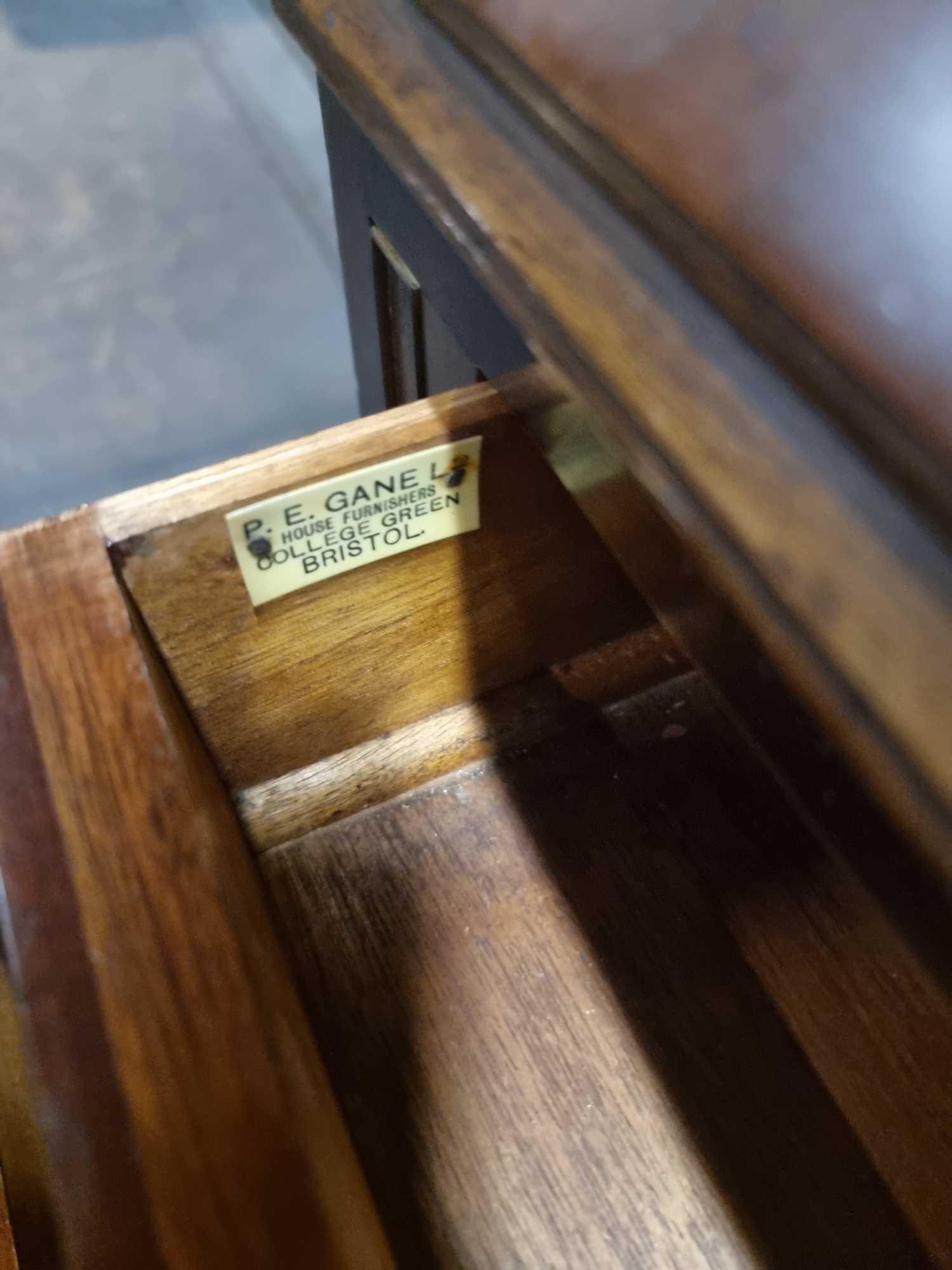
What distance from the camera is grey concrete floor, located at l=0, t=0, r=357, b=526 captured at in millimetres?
1134

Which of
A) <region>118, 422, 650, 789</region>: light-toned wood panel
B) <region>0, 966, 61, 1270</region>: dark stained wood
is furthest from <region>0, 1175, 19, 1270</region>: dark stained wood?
<region>118, 422, 650, 789</region>: light-toned wood panel

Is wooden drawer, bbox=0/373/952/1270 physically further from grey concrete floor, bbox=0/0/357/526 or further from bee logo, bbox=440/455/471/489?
grey concrete floor, bbox=0/0/357/526

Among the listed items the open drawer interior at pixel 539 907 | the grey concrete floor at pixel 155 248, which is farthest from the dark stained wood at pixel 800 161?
the grey concrete floor at pixel 155 248

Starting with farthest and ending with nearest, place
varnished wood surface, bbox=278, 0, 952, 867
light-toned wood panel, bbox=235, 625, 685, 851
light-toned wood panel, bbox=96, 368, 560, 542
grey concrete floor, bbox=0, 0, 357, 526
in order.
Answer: grey concrete floor, bbox=0, 0, 357, 526, light-toned wood panel, bbox=235, 625, 685, 851, light-toned wood panel, bbox=96, 368, 560, 542, varnished wood surface, bbox=278, 0, 952, 867

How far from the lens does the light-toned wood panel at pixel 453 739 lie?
53 cm

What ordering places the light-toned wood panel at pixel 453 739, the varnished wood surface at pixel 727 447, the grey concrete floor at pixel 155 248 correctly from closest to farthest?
the varnished wood surface at pixel 727 447, the light-toned wood panel at pixel 453 739, the grey concrete floor at pixel 155 248

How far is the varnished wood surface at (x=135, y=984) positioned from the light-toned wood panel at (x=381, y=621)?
40 mm

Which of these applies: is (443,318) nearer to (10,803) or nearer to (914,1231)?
(10,803)

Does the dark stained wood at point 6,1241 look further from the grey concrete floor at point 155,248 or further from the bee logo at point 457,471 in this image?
the grey concrete floor at point 155,248

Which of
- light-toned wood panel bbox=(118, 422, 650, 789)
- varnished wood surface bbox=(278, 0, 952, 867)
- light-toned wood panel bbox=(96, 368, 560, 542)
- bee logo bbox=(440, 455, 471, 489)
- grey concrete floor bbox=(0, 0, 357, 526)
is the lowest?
varnished wood surface bbox=(278, 0, 952, 867)

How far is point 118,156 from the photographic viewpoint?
148 cm

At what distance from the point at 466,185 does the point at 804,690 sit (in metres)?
0.24

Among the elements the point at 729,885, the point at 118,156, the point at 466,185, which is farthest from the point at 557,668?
the point at 118,156

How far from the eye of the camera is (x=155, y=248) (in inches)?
53.1
